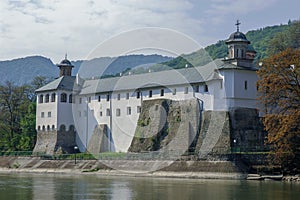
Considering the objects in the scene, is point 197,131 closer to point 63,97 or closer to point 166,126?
point 166,126

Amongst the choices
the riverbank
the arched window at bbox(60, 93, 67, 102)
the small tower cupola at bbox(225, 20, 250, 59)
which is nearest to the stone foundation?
the riverbank

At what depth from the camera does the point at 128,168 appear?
4828 cm

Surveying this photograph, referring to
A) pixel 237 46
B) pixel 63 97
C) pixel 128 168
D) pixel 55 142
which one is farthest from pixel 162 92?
pixel 55 142

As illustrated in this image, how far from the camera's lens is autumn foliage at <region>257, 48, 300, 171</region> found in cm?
3991

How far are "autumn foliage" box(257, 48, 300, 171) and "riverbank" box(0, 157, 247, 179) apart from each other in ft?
11.9

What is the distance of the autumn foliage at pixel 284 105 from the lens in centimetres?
3991

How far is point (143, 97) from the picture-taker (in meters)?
58.2

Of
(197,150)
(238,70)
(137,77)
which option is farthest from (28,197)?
(137,77)

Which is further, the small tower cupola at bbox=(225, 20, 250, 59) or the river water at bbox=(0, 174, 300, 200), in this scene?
the small tower cupola at bbox=(225, 20, 250, 59)

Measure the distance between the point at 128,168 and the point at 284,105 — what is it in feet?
50.6

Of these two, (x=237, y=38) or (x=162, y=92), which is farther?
(x=162, y=92)

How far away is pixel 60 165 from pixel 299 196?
3270 cm

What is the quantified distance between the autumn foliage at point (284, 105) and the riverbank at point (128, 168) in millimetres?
3621

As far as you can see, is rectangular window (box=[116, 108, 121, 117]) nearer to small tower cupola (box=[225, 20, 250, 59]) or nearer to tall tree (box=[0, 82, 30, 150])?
small tower cupola (box=[225, 20, 250, 59])
